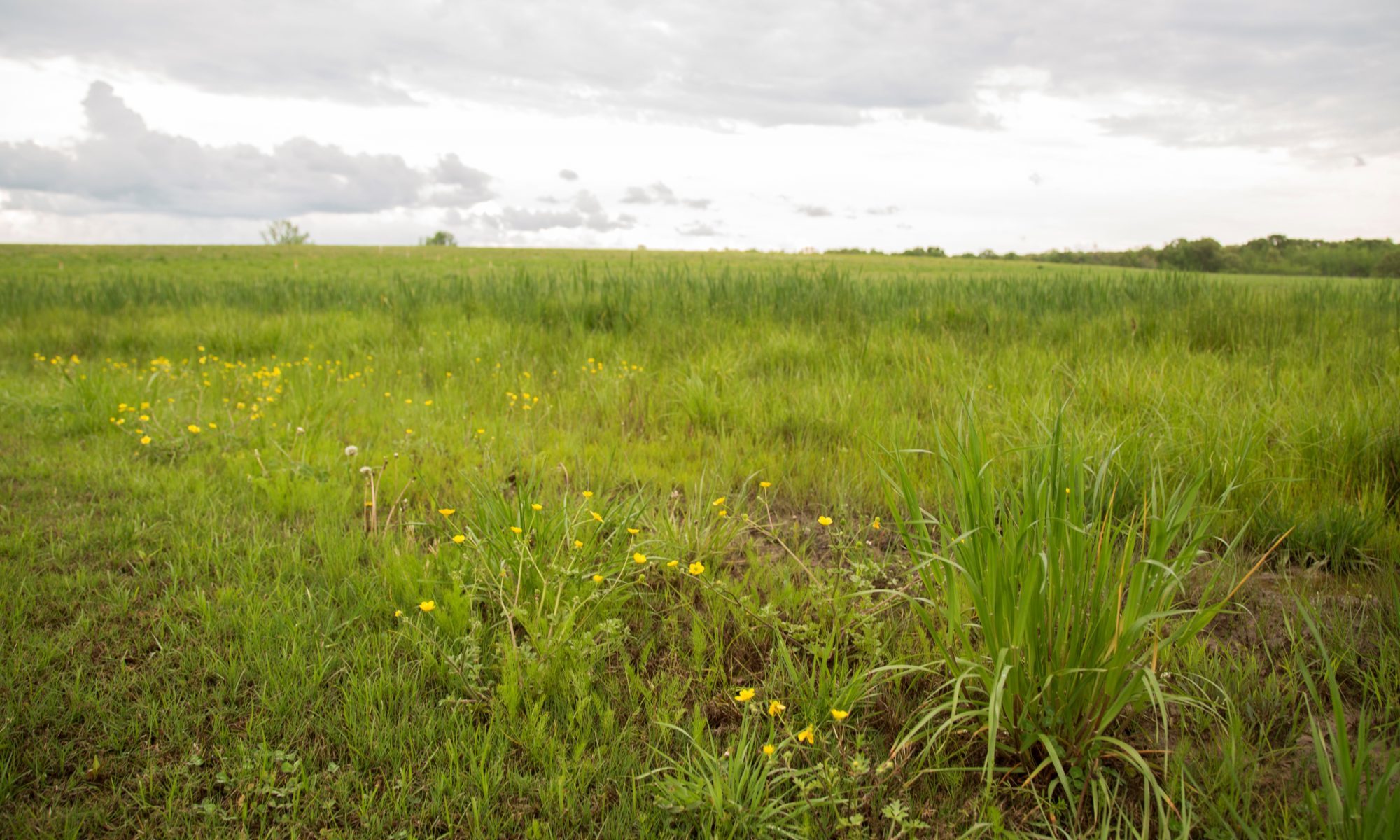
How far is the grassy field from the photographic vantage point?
1.70 m

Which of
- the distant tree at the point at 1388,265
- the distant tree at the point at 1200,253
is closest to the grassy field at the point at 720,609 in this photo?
the distant tree at the point at 1388,265

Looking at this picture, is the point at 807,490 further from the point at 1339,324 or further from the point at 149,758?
the point at 1339,324

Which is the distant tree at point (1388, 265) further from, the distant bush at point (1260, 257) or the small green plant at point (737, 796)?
the small green plant at point (737, 796)

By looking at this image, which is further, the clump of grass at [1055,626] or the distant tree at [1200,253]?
the distant tree at [1200,253]

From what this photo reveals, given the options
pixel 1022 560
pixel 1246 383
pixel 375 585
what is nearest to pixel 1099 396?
pixel 1246 383

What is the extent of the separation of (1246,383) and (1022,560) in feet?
13.1

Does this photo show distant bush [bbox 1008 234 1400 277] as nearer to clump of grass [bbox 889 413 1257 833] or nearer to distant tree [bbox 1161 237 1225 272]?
distant tree [bbox 1161 237 1225 272]

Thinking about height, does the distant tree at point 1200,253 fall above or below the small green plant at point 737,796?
above

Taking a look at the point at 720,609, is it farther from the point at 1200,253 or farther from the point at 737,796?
→ the point at 1200,253

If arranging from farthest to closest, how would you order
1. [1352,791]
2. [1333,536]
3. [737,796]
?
[1333,536], [737,796], [1352,791]

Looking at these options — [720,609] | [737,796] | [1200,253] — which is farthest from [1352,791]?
[1200,253]

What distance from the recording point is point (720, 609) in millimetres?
2371

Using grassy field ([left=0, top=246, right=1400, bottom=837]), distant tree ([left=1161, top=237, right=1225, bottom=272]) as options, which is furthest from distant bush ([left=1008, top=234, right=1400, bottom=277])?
grassy field ([left=0, top=246, right=1400, bottom=837])

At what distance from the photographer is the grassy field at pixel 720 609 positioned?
5.58 ft
